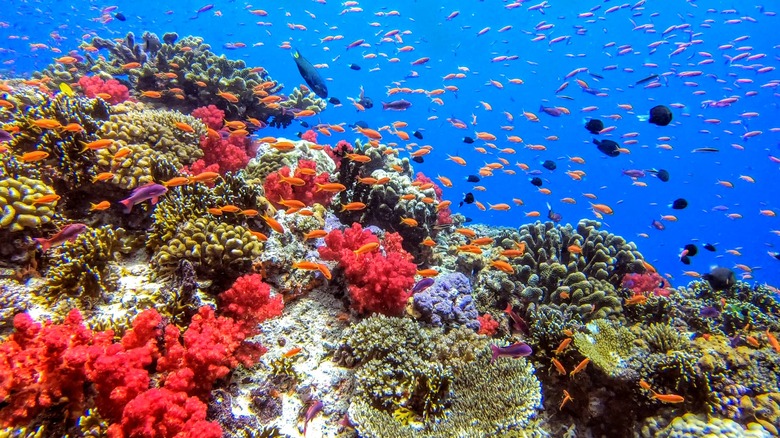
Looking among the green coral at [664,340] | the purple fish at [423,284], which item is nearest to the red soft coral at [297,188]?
the purple fish at [423,284]

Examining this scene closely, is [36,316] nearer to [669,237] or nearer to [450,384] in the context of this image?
[450,384]

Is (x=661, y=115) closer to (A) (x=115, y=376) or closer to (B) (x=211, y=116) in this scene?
(A) (x=115, y=376)

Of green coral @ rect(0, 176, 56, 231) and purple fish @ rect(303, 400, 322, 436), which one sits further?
green coral @ rect(0, 176, 56, 231)

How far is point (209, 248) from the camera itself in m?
4.62

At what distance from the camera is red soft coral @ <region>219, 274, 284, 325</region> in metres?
4.42

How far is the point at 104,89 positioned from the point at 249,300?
8952 millimetres

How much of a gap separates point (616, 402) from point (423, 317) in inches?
115

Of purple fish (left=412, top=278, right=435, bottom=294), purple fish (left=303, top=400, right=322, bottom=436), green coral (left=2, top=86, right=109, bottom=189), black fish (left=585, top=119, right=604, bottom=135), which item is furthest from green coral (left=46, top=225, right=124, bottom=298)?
black fish (left=585, top=119, right=604, bottom=135)

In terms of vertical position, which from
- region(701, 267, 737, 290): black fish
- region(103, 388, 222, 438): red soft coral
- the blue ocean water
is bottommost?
region(103, 388, 222, 438): red soft coral

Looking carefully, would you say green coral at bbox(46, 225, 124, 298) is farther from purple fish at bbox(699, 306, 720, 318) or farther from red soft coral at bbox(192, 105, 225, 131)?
purple fish at bbox(699, 306, 720, 318)

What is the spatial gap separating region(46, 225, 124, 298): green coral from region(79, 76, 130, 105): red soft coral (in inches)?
265

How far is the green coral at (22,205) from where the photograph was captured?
431 cm

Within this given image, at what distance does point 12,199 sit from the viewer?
4.41 meters

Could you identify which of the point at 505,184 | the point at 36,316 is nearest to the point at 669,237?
the point at 505,184
